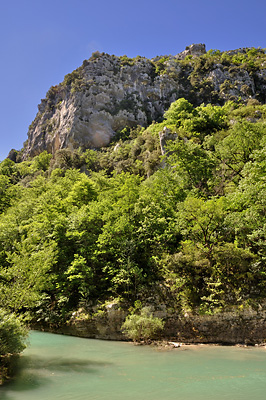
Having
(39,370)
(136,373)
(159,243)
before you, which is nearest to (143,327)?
(136,373)

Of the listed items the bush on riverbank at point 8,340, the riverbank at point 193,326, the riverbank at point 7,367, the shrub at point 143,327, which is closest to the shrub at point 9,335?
the bush on riverbank at point 8,340

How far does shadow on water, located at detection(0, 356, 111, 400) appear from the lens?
9719mm

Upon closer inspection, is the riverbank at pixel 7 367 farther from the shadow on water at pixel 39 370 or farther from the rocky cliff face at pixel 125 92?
the rocky cliff face at pixel 125 92

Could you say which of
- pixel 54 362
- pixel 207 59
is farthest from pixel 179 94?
pixel 54 362

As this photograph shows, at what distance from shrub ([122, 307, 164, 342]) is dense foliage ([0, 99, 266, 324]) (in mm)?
2020

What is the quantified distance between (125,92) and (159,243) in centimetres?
6292

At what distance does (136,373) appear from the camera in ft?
37.1

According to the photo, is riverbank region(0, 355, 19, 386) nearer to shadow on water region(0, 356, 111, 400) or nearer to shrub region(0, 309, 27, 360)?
shadow on water region(0, 356, 111, 400)

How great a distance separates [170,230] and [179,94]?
6414 cm

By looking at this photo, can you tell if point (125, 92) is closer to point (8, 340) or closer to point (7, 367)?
point (8, 340)

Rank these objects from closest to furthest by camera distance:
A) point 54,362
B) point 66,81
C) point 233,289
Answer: point 54,362
point 233,289
point 66,81

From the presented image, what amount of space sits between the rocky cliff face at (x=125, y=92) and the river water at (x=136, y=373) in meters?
56.6

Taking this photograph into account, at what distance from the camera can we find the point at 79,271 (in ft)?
68.0

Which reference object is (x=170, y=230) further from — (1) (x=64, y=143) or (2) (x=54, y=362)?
(1) (x=64, y=143)
